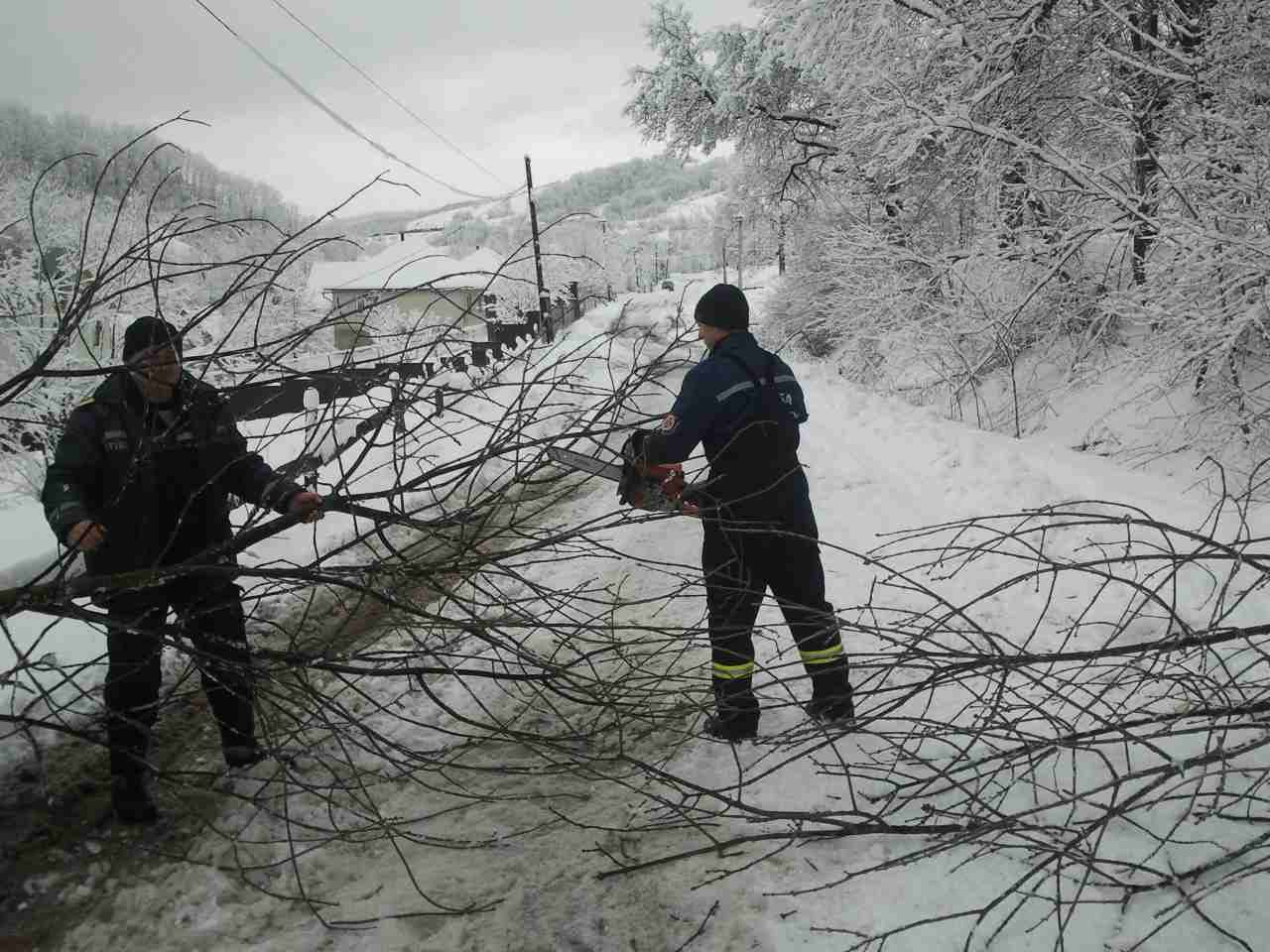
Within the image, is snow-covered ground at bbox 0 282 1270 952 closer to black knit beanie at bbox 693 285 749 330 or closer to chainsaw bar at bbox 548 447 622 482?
chainsaw bar at bbox 548 447 622 482

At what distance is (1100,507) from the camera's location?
502 centimetres

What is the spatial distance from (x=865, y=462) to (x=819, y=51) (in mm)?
6689

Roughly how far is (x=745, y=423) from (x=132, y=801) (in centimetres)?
280

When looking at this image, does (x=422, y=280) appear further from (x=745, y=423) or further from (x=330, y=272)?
(x=330, y=272)

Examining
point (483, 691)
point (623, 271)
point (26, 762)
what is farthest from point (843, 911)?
point (623, 271)

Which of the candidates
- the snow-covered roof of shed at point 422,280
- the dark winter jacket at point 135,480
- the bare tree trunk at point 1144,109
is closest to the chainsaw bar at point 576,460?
the snow-covered roof of shed at point 422,280

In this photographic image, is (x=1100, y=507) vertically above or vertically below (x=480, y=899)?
above

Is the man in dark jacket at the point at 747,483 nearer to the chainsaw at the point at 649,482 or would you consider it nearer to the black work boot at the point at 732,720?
the black work boot at the point at 732,720

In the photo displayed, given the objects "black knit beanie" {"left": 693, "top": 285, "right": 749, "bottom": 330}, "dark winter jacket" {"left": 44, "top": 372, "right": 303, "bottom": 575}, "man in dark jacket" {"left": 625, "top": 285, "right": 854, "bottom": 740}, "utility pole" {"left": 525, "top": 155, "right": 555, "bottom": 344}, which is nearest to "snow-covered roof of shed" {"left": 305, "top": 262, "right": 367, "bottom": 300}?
"utility pole" {"left": 525, "top": 155, "right": 555, "bottom": 344}

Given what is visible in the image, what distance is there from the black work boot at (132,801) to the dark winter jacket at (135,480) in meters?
0.83

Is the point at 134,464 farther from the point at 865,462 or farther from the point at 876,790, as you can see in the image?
the point at 865,462

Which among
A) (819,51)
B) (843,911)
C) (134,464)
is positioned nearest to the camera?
(134,464)

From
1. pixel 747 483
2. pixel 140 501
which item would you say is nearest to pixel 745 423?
pixel 747 483

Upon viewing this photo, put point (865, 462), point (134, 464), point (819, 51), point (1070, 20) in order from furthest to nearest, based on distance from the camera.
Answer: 1. point (819, 51)
2. point (1070, 20)
3. point (865, 462)
4. point (134, 464)
